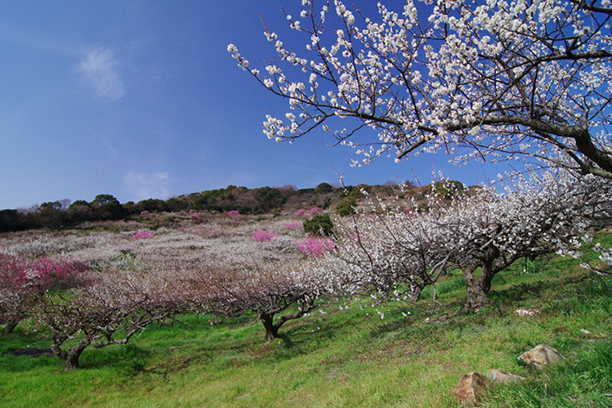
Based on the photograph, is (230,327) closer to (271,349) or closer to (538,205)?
(271,349)

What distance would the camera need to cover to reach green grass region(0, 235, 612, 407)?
404cm

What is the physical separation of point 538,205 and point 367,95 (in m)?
7.22

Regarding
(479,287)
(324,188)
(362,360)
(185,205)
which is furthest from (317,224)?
(185,205)

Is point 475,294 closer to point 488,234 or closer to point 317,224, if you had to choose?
point 488,234

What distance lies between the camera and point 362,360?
7.95 m

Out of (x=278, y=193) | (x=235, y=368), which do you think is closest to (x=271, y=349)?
(x=235, y=368)

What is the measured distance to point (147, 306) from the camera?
14297 mm

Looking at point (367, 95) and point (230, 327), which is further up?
point (367, 95)

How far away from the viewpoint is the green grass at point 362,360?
13.3 feet

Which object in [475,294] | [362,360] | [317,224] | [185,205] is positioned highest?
[185,205]

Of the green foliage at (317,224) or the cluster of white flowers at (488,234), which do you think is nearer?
the cluster of white flowers at (488,234)

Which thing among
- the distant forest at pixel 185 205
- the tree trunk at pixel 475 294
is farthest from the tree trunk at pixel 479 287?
the distant forest at pixel 185 205

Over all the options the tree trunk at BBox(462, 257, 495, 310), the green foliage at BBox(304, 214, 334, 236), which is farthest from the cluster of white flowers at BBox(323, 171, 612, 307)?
the green foliage at BBox(304, 214, 334, 236)

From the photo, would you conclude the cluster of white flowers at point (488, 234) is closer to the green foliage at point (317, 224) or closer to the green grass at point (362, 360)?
the green grass at point (362, 360)
